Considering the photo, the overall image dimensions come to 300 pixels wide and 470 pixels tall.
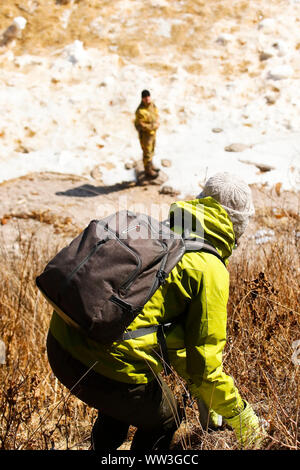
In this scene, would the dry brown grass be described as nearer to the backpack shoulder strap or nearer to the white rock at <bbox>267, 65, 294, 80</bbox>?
the backpack shoulder strap

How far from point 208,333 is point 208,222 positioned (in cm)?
39

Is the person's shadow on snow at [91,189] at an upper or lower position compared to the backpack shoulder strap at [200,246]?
lower

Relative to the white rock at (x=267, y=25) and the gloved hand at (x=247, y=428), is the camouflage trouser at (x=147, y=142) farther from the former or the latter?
the gloved hand at (x=247, y=428)

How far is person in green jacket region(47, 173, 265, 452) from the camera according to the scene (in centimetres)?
162

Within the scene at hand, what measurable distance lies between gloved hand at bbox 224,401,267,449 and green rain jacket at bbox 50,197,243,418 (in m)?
0.10

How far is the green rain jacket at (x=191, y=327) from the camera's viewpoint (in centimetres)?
161

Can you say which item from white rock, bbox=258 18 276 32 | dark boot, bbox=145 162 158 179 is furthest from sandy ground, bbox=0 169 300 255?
white rock, bbox=258 18 276 32

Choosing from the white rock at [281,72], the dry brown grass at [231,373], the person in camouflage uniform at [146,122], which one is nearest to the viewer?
the dry brown grass at [231,373]

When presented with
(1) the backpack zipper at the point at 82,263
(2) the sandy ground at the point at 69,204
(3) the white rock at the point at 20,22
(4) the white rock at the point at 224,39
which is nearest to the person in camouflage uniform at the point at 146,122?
(2) the sandy ground at the point at 69,204

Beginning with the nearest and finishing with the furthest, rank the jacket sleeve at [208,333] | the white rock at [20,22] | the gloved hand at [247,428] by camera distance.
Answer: the jacket sleeve at [208,333] → the gloved hand at [247,428] → the white rock at [20,22]

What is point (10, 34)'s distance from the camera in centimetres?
1127

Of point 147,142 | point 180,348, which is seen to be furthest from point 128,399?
point 147,142

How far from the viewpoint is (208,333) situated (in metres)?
1.63

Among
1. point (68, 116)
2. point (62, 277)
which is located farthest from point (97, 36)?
point (62, 277)
